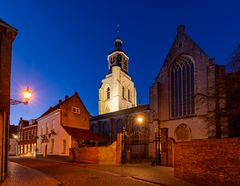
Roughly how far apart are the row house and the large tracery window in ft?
82.8

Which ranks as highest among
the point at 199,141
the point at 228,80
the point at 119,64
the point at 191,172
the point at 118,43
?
the point at 118,43

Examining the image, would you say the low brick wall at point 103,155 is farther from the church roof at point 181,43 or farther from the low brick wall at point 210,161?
the church roof at point 181,43

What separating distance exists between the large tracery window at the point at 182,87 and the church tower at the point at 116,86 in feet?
86.8

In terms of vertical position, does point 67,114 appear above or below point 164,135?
above

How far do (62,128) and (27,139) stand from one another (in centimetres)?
2010

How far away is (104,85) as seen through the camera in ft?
218

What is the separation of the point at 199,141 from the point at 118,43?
58.5 m

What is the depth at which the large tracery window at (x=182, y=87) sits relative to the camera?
34.7 metres

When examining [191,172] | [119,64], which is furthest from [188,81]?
[119,64]

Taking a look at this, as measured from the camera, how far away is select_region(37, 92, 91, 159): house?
109 feet

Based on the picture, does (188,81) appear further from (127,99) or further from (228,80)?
(127,99)

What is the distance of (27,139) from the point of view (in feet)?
165

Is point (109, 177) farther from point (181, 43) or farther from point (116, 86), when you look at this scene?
point (116, 86)

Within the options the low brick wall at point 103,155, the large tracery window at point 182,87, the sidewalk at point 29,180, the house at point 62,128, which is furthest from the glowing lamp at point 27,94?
the large tracery window at point 182,87
